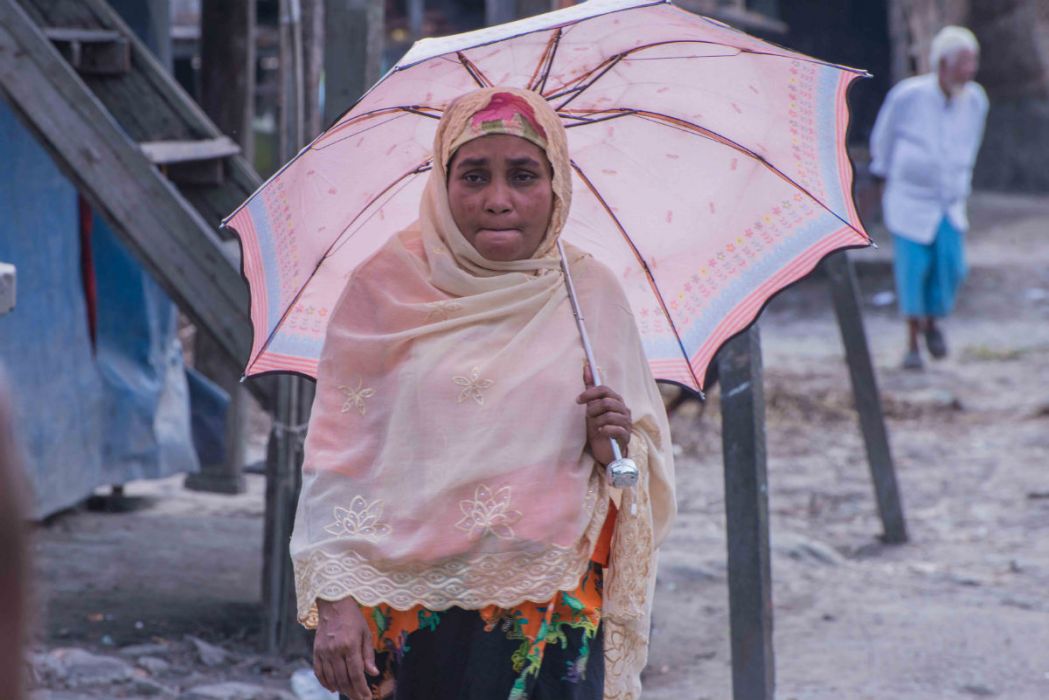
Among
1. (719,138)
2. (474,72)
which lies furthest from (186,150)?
(719,138)

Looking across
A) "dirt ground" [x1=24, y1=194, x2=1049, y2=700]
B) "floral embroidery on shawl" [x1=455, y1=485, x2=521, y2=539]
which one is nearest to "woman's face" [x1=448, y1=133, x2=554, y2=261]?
"floral embroidery on shawl" [x1=455, y1=485, x2=521, y2=539]

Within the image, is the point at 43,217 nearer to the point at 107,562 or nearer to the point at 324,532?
the point at 107,562

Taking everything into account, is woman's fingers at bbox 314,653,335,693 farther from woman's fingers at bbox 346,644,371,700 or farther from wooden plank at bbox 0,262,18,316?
wooden plank at bbox 0,262,18,316

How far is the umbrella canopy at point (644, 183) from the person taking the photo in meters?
2.96

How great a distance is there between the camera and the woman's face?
249cm

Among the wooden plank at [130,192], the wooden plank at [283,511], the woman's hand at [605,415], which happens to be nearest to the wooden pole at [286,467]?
the wooden plank at [283,511]

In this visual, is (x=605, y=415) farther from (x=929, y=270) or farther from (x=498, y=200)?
(x=929, y=270)

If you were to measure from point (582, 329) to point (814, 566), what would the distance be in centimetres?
373

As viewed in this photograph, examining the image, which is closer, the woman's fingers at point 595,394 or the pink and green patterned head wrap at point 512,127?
the woman's fingers at point 595,394

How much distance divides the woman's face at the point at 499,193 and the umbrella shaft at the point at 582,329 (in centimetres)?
9

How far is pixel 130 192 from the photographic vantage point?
401 cm

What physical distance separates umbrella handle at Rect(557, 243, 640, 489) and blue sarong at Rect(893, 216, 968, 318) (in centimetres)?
820

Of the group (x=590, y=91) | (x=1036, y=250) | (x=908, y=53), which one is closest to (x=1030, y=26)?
(x=908, y=53)

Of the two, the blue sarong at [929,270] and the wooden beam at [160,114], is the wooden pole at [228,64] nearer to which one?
A: the wooden beam at [160,114]
